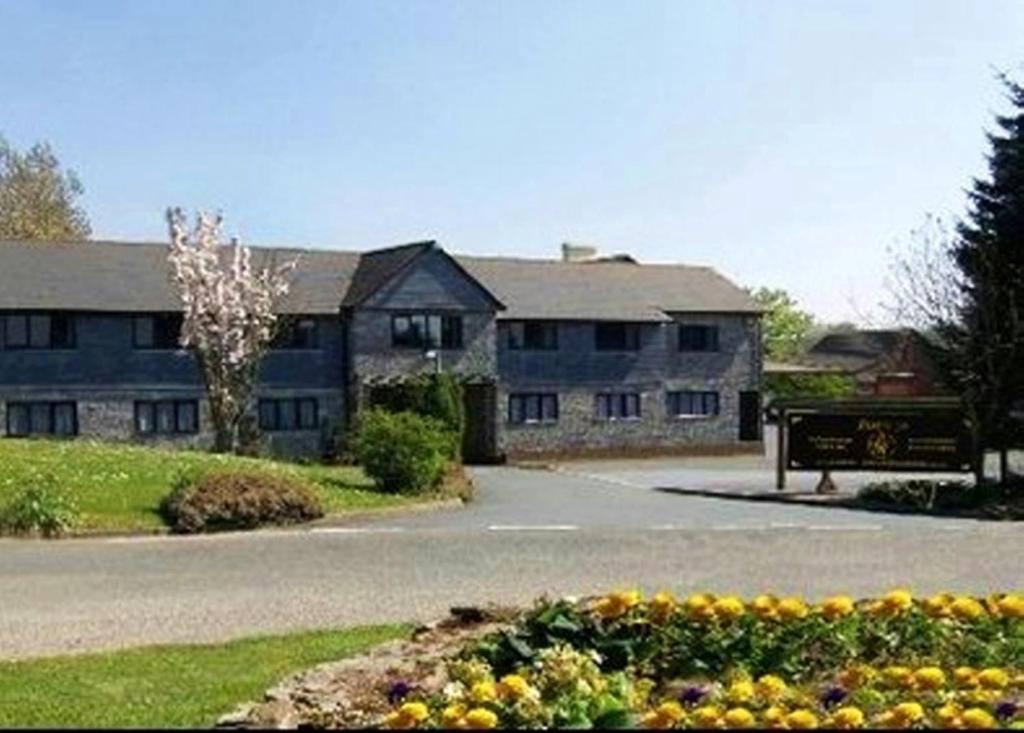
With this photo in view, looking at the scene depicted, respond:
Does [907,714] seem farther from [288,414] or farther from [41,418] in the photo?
[288,414]

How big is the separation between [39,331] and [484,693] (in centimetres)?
4148

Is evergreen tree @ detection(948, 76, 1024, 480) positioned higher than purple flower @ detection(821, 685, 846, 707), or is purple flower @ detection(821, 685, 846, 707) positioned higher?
evergreen tree @ detection(948, 76, 1024, 480)

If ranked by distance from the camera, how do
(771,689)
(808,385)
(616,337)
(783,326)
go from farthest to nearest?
(783,326) → (808,385) → (616,337) → (771,689)

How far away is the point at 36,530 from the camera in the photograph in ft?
77.0

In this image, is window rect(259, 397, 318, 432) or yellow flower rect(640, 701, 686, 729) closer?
yellow flower rect(640, 701, 686, 729)

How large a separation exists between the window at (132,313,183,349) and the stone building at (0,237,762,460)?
0.16ft

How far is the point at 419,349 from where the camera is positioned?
5100 centimetres

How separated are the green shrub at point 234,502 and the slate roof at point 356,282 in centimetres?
2204

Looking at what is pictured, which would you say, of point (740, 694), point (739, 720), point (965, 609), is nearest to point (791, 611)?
point (965, 609)

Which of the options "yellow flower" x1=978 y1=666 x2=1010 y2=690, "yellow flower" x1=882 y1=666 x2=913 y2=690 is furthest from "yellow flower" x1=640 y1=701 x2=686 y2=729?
"yellow flower" x1=978 y1=666 x2=1010 y2=690

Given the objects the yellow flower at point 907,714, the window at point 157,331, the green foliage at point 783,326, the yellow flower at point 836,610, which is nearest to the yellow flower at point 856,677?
the yellow flower at point 836,610

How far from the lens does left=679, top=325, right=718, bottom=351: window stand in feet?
190

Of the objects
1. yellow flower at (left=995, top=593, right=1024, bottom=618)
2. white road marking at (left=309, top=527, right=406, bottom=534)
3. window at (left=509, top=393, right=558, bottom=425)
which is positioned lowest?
white road marking at (left=309, top=527, right=406, bottom=534)

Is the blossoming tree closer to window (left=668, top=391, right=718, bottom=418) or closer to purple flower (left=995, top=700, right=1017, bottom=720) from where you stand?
window (left=668, top=391, right=718, bottom=418)
